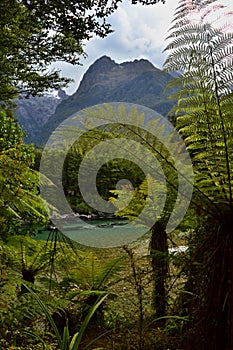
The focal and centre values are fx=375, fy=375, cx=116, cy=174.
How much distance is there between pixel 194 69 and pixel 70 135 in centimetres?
48

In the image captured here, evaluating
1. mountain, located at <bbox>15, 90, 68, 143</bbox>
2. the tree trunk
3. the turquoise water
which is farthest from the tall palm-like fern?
mountain, located at <bbox>15, 90, 68, 143</bbox>

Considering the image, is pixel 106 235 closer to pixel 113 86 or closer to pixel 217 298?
pixel 217 298

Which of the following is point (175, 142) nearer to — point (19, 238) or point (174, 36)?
point (174, 36)

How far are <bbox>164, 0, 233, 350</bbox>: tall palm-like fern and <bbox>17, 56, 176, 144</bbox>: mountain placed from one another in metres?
27.4

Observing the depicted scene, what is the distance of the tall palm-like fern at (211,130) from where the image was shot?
110 cm

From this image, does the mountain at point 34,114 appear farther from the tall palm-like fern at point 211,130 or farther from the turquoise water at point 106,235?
the tall palm-like fern at point 211,130

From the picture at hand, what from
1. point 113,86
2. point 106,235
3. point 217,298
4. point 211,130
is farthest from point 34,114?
point 217,298

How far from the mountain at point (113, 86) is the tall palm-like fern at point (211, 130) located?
2736 cm

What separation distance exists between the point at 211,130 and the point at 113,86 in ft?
130

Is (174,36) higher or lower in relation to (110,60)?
lower

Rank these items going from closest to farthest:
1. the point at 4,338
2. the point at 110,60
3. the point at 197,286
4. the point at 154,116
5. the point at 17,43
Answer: the point at 197,286 → the point at 4,338 → the point at 154,116 → the point at 17,43 → the point at 110,60

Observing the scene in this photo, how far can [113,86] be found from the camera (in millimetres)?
39656

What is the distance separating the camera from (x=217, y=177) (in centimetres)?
119

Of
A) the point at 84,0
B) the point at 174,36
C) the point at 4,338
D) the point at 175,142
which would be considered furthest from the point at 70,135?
the point at 84,0
